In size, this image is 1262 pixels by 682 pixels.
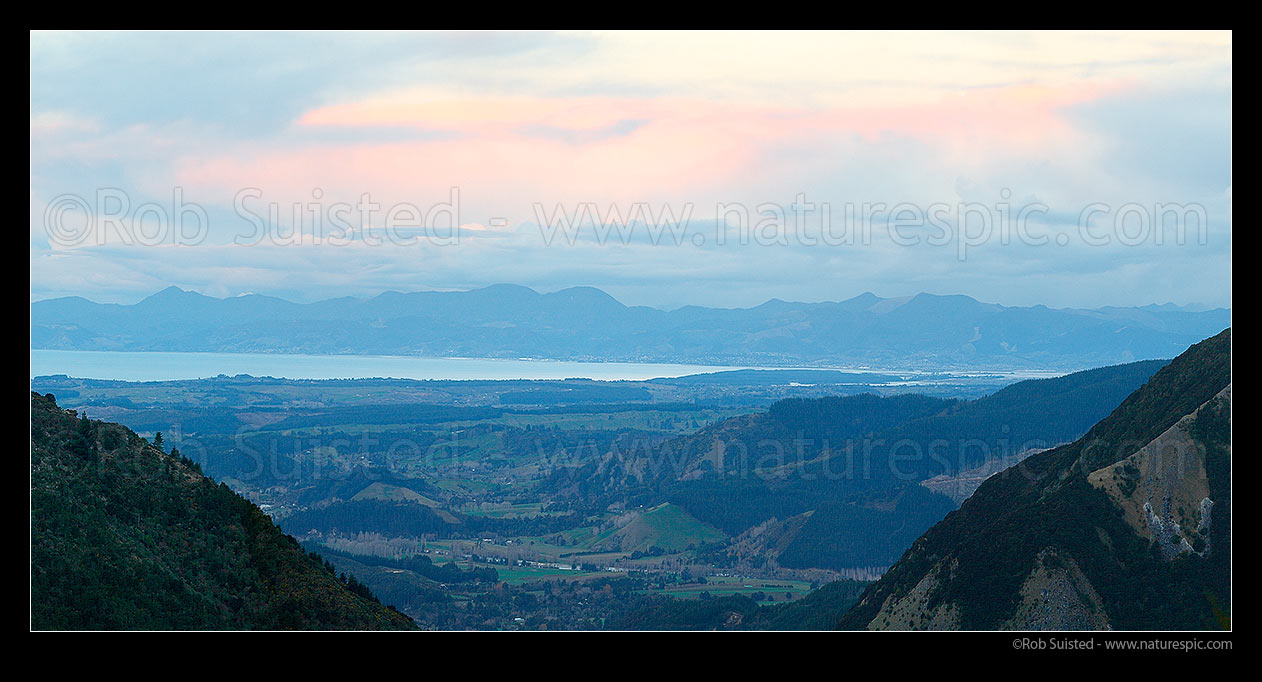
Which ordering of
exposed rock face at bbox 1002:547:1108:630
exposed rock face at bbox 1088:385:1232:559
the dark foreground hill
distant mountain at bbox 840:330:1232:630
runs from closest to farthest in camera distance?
1. the dark foreground hill
2. exposed rock face at bbox 1002:547:1108:630
3. distant mountain at bbox 840:330:1232:630
4. exposed rock face at bbox 1088:385:1232:559

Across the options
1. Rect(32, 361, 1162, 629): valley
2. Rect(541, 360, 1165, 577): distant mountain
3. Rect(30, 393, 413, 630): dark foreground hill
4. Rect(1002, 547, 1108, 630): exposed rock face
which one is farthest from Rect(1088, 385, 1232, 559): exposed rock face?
Rect(541, 360, 1165, 577): distant mountain

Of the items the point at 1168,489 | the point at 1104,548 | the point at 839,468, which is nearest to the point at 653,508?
the point at 839,468

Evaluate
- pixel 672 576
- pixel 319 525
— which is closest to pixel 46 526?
pixel 672 576

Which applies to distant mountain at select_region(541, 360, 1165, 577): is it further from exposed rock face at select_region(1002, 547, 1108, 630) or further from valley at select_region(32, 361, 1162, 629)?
exposed rock face at select_region(1002, 547, 1108, 630)

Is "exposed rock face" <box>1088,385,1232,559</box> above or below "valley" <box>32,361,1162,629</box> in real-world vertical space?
above

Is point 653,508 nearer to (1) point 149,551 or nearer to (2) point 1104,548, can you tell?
(2) point 1104,548

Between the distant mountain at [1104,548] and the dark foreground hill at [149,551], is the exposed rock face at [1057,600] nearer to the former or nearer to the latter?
the distant mountain at [1104,548]

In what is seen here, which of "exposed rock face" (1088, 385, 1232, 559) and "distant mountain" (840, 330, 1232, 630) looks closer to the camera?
"distant mountain" (840, 330, 1232, 630)
